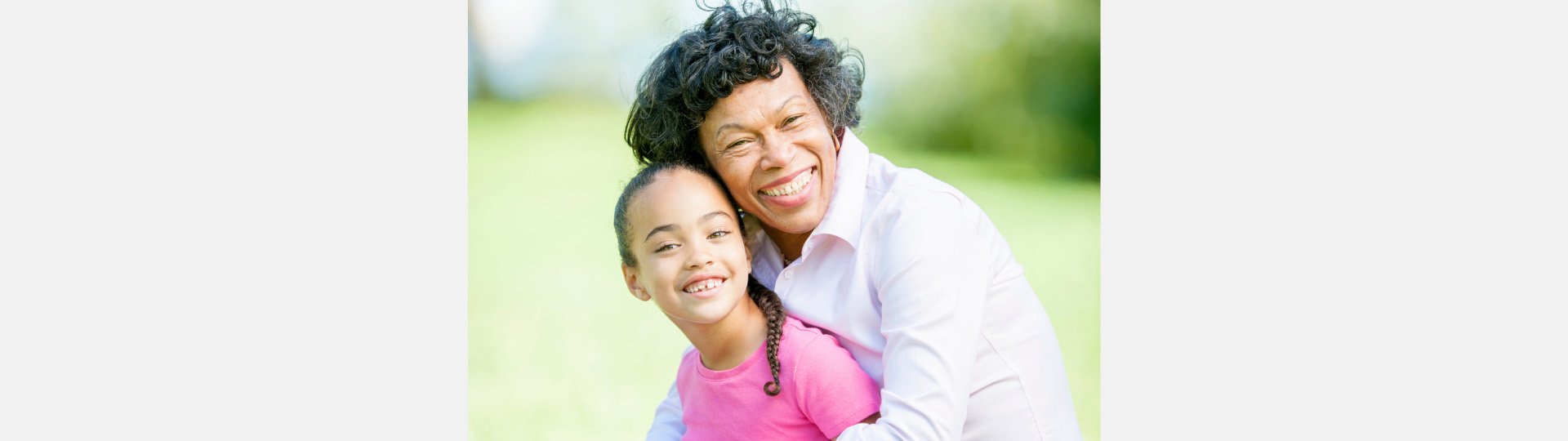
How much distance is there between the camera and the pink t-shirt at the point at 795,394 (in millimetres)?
2797

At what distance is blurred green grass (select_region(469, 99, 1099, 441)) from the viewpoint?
361 cm

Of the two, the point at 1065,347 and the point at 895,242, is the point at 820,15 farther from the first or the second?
the point at 1065,347

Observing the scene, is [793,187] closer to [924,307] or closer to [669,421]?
[924,307]

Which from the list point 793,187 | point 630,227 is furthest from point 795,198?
point 630,227

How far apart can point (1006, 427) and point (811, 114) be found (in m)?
0.78

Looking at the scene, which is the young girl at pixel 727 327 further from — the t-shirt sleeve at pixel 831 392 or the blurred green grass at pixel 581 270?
the blurred green grass at pixel 581 270

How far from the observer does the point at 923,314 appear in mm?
2717

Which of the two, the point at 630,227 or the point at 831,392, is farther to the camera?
the point at 630,227

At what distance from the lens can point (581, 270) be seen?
433cm

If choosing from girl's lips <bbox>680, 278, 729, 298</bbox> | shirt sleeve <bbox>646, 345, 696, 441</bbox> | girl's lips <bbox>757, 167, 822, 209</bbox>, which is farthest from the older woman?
shirt sleeve <bbox>646, 345, 696, 441</bbox>

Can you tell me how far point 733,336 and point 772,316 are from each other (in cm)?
9

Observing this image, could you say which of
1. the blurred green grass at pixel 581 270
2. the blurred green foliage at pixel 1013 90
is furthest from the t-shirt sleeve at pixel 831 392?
the blurred green foliage at pixel 1013 90

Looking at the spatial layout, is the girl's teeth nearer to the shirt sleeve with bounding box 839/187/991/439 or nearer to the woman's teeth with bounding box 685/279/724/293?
the woman's teeth with bounding box 685/279/724/293

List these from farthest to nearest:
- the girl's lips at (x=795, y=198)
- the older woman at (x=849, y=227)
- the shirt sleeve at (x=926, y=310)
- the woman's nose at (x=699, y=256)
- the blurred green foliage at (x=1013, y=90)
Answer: the blurred green foliage at (x=1013, y=90) < the girl's lips at (x=795, y=198) < the woman's nose at (x=699, y=256) < the older woman at (x=849, y=227) < the shirt sleeve at (x=926, y=310)
